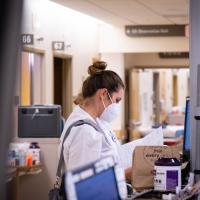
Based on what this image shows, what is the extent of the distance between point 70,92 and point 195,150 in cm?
679

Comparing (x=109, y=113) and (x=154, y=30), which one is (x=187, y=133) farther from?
(x=154, y=30)

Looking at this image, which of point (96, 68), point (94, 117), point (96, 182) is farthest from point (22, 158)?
point (96, 182)

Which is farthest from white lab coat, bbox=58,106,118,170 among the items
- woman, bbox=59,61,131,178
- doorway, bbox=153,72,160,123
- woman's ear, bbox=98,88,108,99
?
doorway, bbox=153,72,160,123

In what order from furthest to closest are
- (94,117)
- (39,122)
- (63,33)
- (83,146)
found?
(63,33), (39,122), (94,117), (83,146)

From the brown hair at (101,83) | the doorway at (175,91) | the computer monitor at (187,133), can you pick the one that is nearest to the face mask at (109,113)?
the brown hair at (101,83)

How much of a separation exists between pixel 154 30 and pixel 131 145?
7.64 m

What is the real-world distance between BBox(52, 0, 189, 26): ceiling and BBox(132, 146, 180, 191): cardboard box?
Result: 486 centimetres

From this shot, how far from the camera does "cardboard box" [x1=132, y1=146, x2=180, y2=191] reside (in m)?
3.33

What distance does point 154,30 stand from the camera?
443 inches

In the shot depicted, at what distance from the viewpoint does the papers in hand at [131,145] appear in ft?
12.4

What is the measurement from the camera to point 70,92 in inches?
402

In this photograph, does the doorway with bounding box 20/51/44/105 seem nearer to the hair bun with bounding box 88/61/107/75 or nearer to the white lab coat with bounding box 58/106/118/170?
the hair bun with bounding box 88/61/107/75

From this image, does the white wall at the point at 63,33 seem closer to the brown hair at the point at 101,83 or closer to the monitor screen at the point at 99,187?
the brown hair at the point at 101,83

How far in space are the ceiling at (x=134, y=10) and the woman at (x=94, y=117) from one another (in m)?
4.81
